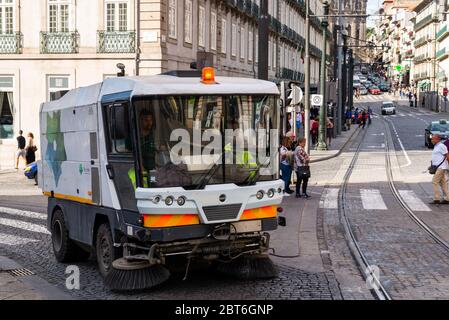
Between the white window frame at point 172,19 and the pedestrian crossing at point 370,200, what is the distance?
479 inches

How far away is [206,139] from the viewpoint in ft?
29.3

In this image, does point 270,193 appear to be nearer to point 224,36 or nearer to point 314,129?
point 224,36

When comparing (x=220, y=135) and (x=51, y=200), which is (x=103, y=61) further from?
(x=220, y=135)

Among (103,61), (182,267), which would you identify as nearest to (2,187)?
(103,61)

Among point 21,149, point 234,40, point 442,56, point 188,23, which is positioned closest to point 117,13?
point 188,23

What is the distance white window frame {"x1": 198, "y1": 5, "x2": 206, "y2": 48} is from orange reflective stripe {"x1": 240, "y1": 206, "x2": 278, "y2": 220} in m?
25.8

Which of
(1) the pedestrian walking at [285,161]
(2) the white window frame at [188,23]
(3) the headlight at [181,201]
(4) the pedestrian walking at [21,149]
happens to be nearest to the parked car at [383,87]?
(2) the white window frame at [188,23]

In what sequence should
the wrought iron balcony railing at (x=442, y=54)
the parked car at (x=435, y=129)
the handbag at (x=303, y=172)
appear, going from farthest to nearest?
the wrought iron balcony railing at (x=442, y=54) < the parked car at (x=435, y=129) < the handbag at (x=303, y=172)

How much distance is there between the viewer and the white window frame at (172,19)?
99.6 feet

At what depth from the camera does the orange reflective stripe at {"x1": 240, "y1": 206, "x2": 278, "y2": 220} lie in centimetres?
912

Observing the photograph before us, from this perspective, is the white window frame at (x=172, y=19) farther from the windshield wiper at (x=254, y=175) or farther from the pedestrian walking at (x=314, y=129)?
the windshield wiper at (x=254, y=175)

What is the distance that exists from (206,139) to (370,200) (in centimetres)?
1045

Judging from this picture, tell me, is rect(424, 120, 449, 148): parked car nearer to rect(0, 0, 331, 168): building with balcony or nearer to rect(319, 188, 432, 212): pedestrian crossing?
rect(0, 0, 331, 168): building with balcony

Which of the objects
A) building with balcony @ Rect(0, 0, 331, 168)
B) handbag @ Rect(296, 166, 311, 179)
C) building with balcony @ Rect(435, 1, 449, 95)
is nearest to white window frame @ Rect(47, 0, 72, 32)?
building with balcony @ Rect(0, 0, 331, 168)
